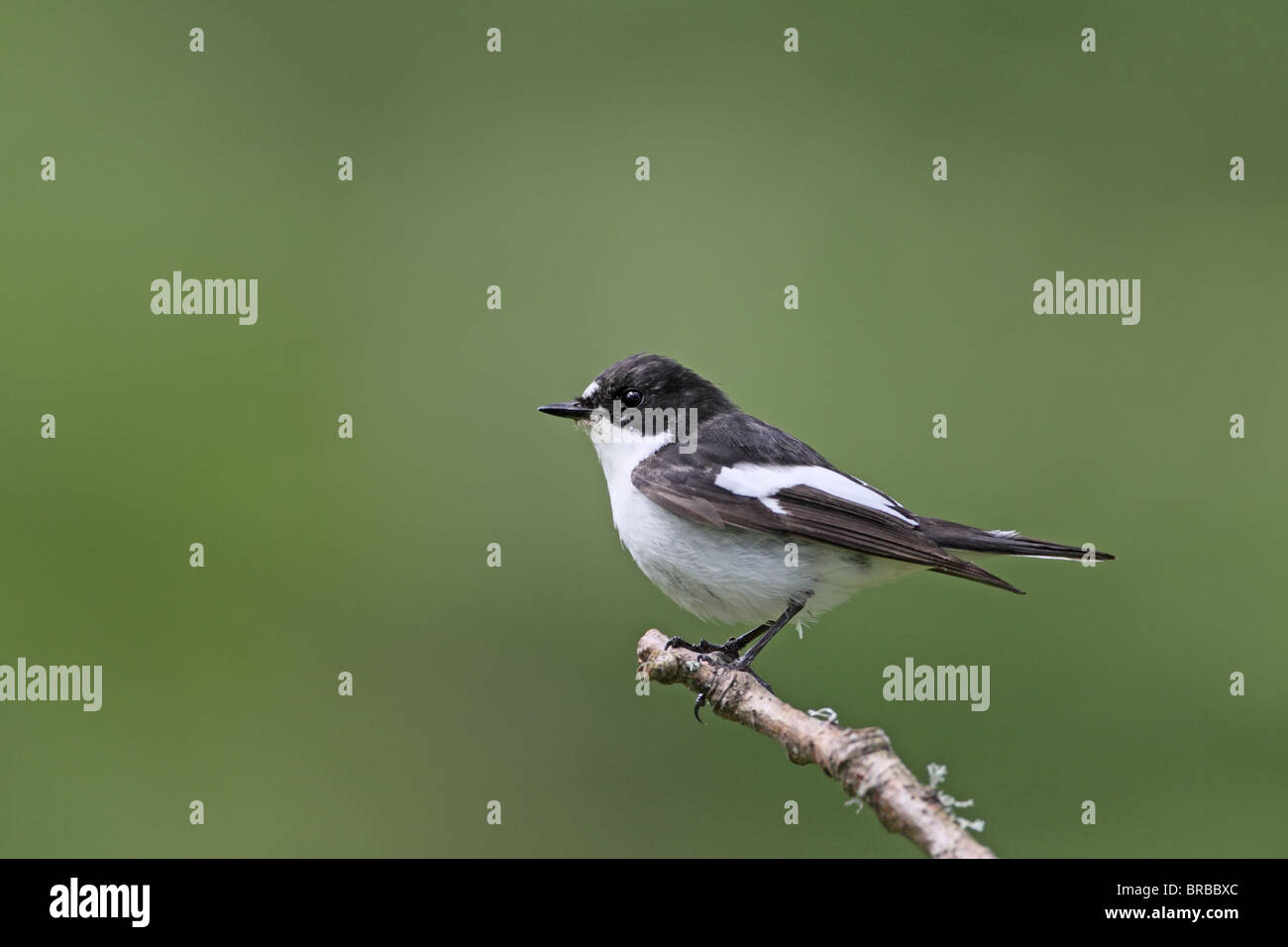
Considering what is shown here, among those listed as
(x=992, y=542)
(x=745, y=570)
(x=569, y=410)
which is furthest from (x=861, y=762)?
(x=569, y=410)

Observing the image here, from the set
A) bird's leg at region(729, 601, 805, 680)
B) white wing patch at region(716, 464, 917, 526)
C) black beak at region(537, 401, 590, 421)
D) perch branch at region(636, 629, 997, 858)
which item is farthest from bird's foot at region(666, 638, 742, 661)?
black beak at region(537, 401, 590, 421)

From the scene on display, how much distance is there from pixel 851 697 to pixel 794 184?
11.8ft

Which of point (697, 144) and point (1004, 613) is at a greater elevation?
point (697, 144)

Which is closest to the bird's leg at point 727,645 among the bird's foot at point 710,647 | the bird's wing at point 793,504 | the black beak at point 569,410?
the bird's foot at point 710,647

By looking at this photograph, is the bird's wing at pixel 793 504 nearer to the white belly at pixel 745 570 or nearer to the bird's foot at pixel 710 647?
the white belly at pixel 745 570

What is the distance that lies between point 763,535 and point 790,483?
19cm

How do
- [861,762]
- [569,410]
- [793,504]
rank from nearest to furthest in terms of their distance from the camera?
[861,762]
[793,504]
[569,410]

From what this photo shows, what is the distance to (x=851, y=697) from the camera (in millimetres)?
5180

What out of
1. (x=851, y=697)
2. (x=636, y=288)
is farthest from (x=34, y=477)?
(x=851, y=697)

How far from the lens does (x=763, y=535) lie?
143 inches

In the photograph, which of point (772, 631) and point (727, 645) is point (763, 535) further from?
point (727, 645)

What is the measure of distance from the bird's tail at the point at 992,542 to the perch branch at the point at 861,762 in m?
0.92

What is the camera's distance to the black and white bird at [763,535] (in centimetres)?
352

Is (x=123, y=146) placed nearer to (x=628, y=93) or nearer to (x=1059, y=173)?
(x=628, y=93)
